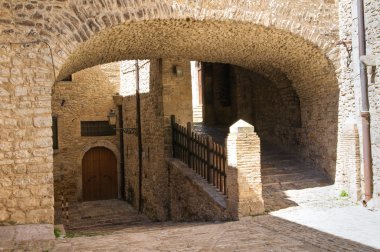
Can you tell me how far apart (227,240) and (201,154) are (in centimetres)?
359

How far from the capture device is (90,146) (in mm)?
15617

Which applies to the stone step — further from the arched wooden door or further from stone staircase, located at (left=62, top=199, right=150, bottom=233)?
the arched wooden door

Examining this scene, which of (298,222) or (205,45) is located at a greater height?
(205,45)

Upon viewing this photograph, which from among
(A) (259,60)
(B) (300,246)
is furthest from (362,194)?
(A) (259,60)

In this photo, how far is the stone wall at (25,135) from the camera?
5.84 m

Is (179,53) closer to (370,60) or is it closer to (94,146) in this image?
(370,60)

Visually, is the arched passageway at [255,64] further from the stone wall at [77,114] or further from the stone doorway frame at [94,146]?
the stone doorway frame at [94,146]

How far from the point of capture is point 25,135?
5953mm

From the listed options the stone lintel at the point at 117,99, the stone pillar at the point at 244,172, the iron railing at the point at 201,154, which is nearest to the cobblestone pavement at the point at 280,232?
the stone pillar at the point at 244,172

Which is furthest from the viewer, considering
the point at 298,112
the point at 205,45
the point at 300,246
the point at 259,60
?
the point at 298,112

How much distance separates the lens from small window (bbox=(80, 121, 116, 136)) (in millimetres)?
15539

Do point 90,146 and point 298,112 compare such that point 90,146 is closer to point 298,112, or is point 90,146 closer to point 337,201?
point 298,112

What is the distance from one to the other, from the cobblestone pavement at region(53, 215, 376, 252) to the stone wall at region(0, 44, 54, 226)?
808 millimetres

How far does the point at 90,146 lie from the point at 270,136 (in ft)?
23.7
